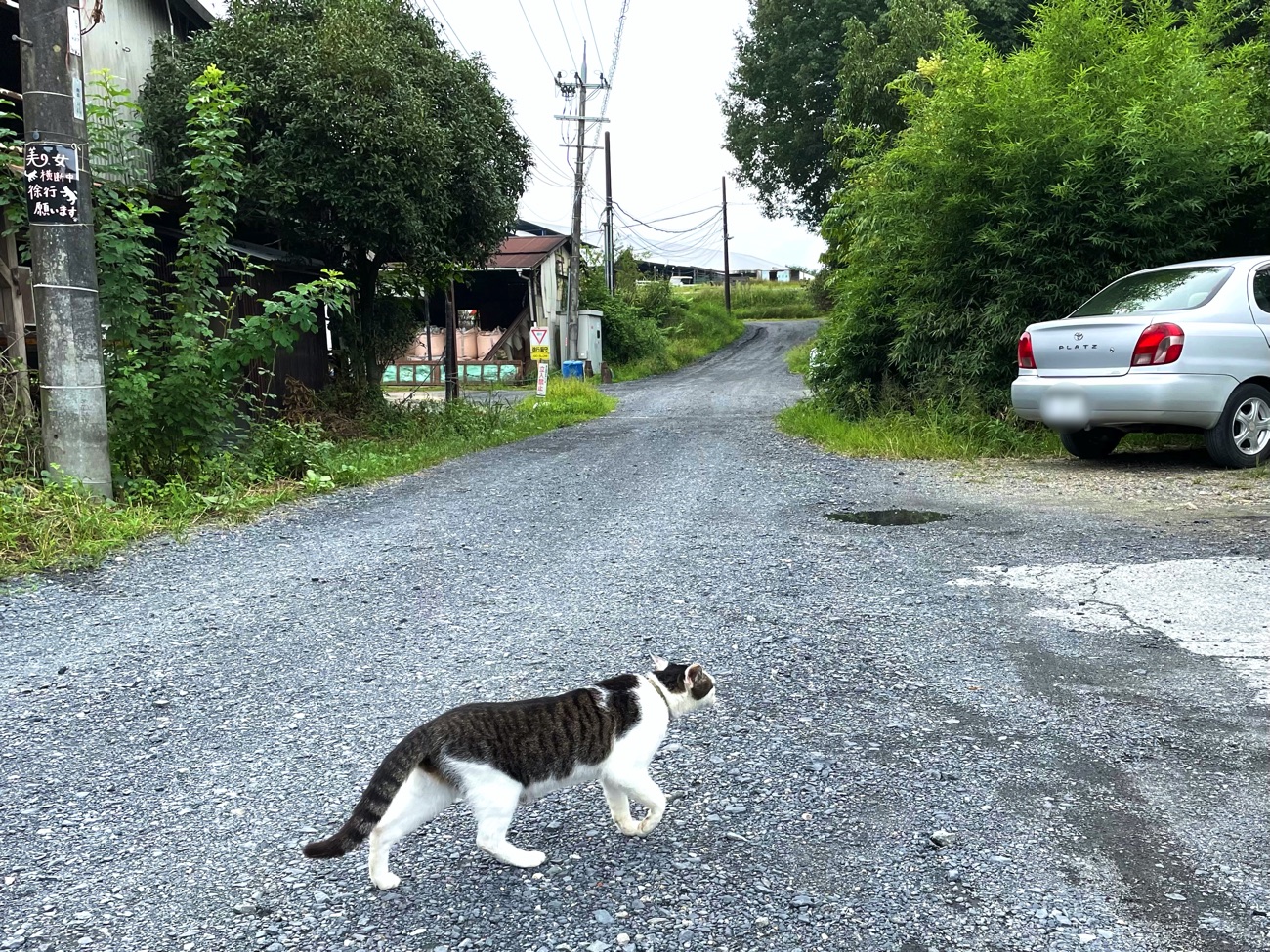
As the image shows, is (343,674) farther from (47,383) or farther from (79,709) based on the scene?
(47,383)

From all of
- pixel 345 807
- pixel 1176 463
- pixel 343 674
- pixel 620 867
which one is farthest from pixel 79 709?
pixel 1176 463

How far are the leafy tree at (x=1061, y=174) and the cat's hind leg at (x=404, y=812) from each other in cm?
878

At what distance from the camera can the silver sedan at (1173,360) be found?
291 inches

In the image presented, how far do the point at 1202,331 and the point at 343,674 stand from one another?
21.9 feet

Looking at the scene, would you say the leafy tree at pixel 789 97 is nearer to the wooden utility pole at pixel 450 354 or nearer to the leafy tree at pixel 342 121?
the wooden utility pole at pixel 450 354

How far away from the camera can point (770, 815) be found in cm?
274

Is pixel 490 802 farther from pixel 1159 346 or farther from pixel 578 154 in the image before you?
pixel 578 154

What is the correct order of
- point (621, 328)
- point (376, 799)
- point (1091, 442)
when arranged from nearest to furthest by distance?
1. point (376, 799)
2. point (1091, 442)
3. point (621, 328)

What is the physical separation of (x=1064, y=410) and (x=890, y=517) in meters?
2.13

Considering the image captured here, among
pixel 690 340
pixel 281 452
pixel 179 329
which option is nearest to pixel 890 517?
pixel 281 452

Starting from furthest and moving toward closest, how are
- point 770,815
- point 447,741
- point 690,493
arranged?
1. point 690,493
2. point 770,815
3. point 447,741

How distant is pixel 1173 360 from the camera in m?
7.35


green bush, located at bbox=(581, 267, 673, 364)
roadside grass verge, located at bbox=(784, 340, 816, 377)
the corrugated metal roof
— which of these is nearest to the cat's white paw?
roadside grass verge, located at bbox=(784, 340, 816, 377)

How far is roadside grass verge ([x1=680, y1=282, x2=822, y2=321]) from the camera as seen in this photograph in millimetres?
55406
